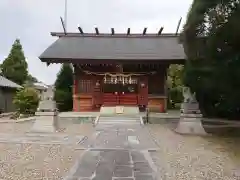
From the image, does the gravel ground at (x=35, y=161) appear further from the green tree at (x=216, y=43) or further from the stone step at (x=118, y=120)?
the stone step at (x=118, y=120)

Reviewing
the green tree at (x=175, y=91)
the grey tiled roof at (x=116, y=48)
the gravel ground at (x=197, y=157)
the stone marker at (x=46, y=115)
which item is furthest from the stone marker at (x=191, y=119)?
the green tree at (x=175, y=91)

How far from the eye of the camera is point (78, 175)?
6020mm

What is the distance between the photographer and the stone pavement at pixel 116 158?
6.03 meters

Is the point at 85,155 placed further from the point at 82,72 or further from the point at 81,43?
the point at 81,43

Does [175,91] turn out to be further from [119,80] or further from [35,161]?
[35,161]

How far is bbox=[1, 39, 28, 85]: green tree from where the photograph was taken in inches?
1400

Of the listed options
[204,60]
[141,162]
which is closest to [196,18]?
[204,60]

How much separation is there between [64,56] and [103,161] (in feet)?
41.2

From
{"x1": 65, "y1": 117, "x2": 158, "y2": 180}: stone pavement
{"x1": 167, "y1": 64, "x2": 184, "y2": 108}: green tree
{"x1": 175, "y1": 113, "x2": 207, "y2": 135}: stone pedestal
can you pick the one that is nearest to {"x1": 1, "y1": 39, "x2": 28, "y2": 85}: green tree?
{"x1": 167, "y1": 64, "x2": 184, "y2": 108}: green tree

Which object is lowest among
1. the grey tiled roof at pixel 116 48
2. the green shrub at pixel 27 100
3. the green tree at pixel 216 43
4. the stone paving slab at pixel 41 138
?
the stone paving slab at pixel 41 138

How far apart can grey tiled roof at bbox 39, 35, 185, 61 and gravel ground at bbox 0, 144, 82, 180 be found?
10270mm

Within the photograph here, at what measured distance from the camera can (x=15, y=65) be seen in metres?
35.7

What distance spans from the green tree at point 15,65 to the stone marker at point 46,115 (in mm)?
24364

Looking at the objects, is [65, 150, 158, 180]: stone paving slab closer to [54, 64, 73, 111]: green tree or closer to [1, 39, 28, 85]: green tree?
[54, 64, 73, 111]: green tree
